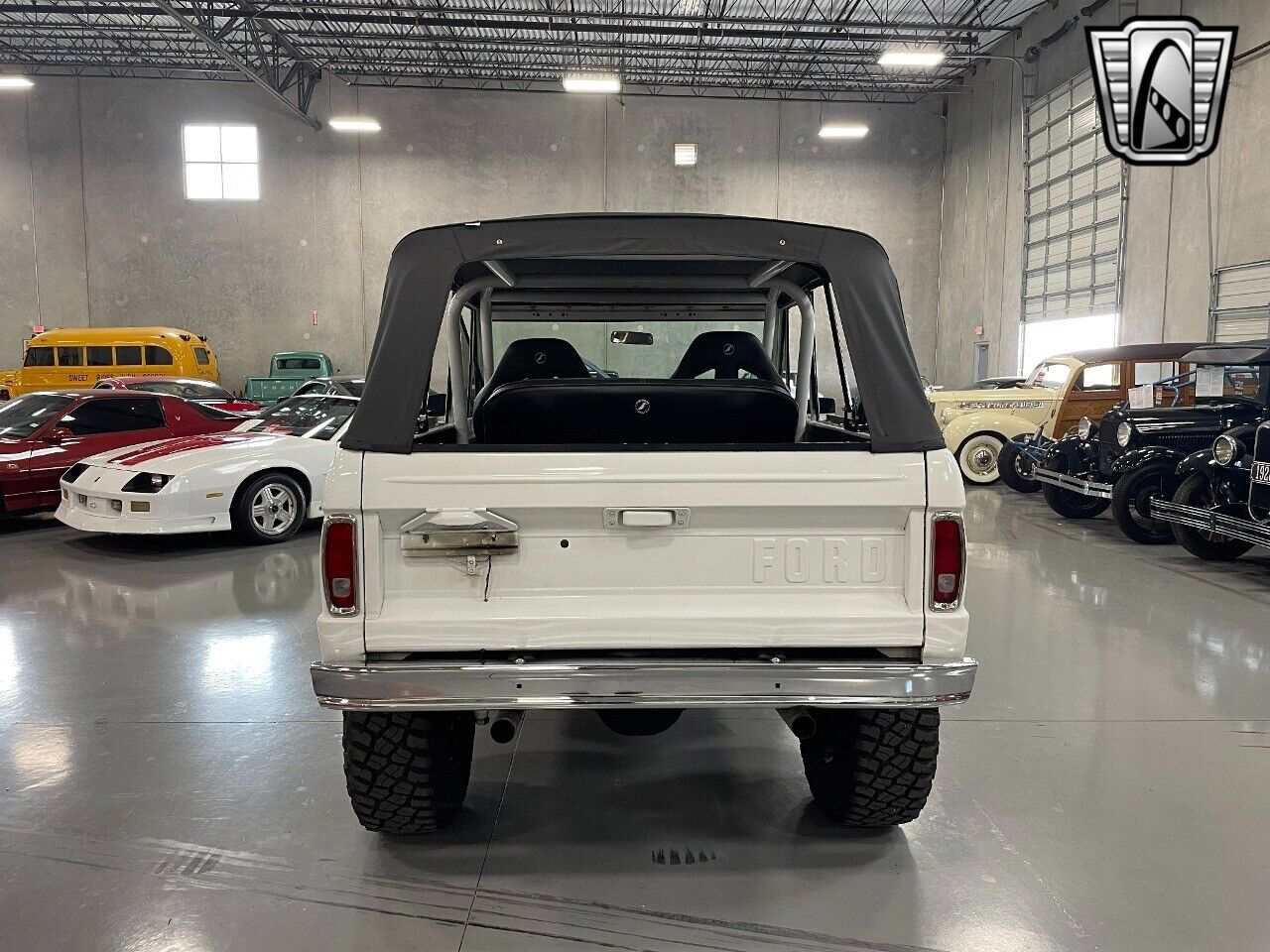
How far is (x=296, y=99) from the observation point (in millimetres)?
19906

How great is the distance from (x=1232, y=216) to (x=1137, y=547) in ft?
20.2

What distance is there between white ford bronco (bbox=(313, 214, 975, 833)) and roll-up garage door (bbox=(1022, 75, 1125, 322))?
45.3 feet

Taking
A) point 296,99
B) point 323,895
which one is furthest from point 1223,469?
point 296,99

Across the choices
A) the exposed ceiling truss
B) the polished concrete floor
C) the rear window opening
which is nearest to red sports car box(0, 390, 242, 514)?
the polished concrete floor

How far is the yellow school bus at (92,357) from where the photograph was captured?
17.3 meters

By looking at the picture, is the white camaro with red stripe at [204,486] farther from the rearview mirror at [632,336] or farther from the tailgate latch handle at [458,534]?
the tailgate latch handle at [458,534]

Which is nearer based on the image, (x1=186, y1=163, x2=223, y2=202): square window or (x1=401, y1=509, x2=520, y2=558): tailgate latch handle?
(x1=401, y1=509, x2=520, y2=558): tailgate latch handle

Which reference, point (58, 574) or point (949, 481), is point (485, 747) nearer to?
point (949, 481)

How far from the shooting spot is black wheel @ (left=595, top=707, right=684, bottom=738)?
3.31 meters

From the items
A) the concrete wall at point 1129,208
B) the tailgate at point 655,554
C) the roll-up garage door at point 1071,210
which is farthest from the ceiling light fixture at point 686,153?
the tailgate at point 655,554

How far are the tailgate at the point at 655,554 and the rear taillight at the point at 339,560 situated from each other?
0.04 meters

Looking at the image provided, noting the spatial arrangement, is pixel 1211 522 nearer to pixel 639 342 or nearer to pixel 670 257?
pixel 639 342

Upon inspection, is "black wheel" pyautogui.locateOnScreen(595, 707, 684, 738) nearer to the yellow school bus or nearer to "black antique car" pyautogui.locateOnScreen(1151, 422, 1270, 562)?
"black antique car" pyautogui.locateOnScreen(1151, 422, 1270, 562)

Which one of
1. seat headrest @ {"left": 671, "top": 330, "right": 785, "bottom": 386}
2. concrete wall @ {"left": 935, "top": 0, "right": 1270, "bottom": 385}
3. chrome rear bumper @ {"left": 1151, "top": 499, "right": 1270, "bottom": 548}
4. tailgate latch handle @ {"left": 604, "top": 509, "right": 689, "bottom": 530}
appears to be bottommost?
chrome rear bumper @ {"left": 1151, "top": 499, "right": 1270, "bottom": 548}
